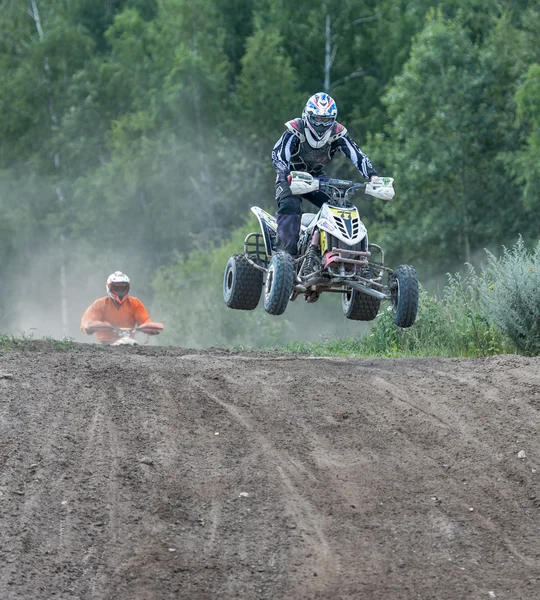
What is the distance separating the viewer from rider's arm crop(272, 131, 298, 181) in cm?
1105

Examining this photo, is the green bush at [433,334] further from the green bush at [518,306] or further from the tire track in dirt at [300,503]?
the tire track in dirt at [300,503]

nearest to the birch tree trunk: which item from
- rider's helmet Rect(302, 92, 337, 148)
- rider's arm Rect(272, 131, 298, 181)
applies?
rider's arm Rect(272, 131, 298, 181)

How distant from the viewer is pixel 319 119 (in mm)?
10914

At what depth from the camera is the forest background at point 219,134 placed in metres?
35.2

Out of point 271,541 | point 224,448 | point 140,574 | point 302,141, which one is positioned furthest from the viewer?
point 302,141

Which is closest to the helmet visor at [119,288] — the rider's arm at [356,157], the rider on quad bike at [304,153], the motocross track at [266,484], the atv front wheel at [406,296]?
the rider on quad bike at [304,153]

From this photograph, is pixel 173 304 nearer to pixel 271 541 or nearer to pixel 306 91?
pixel 306 91

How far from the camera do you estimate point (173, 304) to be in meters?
37.5

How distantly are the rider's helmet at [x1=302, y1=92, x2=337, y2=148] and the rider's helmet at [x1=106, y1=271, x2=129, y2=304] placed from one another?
495 centimetres

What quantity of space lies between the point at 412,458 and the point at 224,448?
1361mm

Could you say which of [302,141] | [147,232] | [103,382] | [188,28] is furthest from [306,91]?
[103,382]

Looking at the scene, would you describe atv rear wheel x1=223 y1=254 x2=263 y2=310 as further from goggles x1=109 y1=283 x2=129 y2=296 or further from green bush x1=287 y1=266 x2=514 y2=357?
goggles x1=109 y1=283 x2=129 y2=296

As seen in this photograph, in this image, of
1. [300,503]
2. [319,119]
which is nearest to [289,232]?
[319,119]

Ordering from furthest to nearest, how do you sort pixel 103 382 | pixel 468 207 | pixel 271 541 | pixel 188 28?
pixel 188 28 < pixel 468 207 < pixel 103 382 < pixel 271 541
